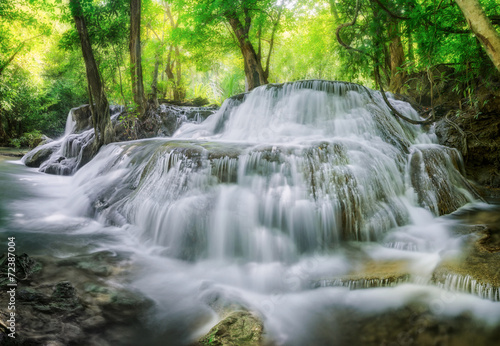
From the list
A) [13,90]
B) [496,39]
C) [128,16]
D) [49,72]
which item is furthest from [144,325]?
[49,72]

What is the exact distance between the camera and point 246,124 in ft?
27.6

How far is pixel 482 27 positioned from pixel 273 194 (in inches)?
121

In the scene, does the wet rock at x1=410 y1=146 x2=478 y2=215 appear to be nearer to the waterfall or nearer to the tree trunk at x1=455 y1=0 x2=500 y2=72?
A: the waterfall

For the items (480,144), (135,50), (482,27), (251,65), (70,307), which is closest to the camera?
(70,307)

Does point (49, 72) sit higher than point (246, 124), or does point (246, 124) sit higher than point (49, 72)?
point (49, 72)

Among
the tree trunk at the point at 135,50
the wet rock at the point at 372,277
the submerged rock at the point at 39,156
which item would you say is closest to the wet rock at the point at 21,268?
the wet rock at the point at 372,277

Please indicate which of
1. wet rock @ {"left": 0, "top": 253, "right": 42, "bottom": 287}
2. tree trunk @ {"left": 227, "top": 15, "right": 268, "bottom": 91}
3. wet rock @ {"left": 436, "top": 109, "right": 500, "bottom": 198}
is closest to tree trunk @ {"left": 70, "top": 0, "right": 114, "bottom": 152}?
wet rock @ {"left": 0, "top": 253, "right": 42, "bottom": 287}

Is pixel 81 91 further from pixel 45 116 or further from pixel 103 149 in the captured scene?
pixel 103 149

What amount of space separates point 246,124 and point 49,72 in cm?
1933

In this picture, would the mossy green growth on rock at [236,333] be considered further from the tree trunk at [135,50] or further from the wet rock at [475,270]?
the tree trunk at [135,50]

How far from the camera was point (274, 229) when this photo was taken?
12.5 ft

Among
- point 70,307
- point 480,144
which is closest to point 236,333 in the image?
point 70,307

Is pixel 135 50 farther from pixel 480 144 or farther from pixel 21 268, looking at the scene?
pixel 480 144

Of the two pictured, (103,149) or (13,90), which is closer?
(103,149)
